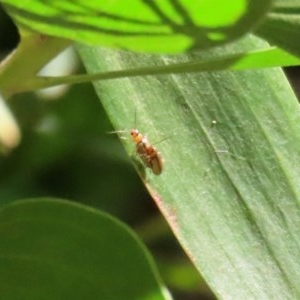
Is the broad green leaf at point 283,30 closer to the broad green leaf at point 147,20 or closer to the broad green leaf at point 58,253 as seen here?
the broad green leaf at point 147,20

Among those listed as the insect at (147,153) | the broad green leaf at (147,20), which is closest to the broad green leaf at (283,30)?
the broad green leaf at (147,20)

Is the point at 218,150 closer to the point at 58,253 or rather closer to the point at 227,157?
the point at 227,157

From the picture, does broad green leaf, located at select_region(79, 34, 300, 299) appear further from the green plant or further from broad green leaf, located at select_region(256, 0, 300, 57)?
broad green leaf, located at select_region(256, 0, 300, 57)

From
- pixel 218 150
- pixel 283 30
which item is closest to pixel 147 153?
pixel 218 150

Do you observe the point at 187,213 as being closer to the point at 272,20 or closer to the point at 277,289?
the point at 277,289

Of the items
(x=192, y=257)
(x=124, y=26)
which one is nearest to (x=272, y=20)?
(x=124, y=26)

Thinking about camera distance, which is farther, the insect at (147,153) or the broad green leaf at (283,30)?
the insect at (147,153)

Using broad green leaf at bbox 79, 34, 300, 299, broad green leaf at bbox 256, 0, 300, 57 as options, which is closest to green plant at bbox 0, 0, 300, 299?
broad green leaf at bbox 79, 34, 300, 299
